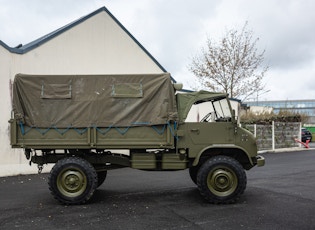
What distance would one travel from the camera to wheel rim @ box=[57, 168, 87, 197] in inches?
289

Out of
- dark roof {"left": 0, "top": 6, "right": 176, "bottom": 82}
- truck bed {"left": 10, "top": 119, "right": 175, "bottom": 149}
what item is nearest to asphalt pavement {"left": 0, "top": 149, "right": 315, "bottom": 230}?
truck bed {"left": 10, "top": 119, "right": 175, "bottom": 149}

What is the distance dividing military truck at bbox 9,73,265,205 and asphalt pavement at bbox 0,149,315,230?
0.54 m

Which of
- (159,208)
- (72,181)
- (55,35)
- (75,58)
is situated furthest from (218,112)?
(55,35)

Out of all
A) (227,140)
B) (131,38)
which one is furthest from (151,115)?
(131,38)

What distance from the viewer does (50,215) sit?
6484 mm

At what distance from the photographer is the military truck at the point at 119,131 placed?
24.2 feet

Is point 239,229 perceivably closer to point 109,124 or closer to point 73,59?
point 109,124

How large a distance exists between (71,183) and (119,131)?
147 centimetres

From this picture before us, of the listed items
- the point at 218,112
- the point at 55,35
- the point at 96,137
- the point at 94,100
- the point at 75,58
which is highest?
the point at 55,35

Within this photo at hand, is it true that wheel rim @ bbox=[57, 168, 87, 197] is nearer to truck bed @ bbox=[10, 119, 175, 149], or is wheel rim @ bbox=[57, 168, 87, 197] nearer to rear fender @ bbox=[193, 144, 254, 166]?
truck bed @ bbox=[10, 119, 175, 149]

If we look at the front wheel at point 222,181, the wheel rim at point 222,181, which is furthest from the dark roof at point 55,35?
the wheel rim at point 222,181

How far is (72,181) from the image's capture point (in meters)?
7.34

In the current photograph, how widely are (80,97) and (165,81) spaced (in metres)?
1.87

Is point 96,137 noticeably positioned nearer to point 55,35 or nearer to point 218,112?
point 218,112
